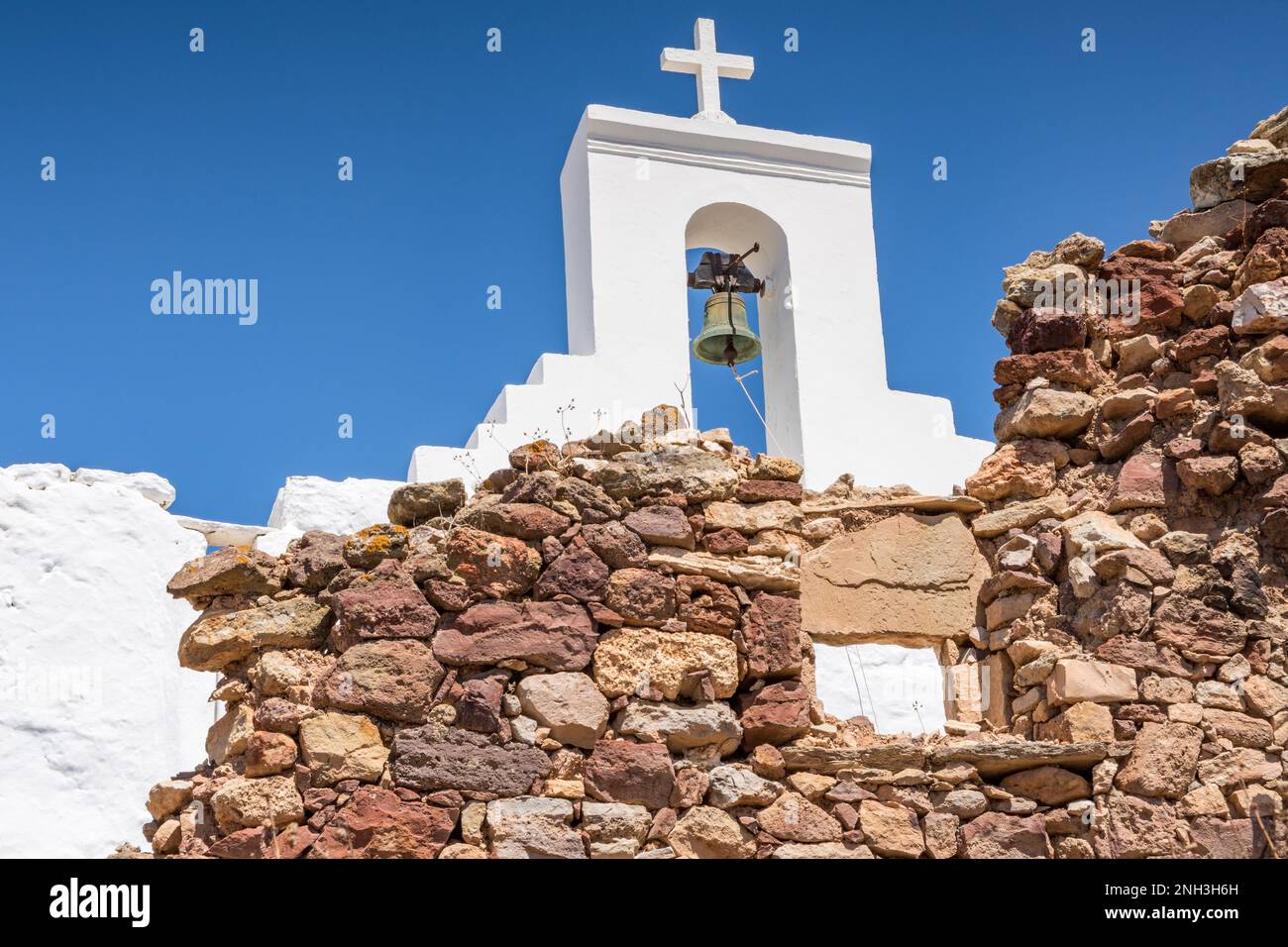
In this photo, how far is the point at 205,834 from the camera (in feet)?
17.5

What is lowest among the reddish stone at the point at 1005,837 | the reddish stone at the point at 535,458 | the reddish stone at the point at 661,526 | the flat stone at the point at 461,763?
the reddish stone at the point at 1005,837

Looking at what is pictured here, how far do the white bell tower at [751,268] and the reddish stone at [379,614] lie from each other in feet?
11.0

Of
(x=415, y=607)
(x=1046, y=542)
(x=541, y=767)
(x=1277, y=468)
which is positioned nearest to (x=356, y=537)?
(x=415, y=607)

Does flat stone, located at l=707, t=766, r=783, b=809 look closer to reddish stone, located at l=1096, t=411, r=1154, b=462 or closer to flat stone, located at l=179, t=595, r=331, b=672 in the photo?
flat stone, located at l=179, t=595, r=331, b=672

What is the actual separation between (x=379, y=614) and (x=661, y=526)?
1022 millimetres

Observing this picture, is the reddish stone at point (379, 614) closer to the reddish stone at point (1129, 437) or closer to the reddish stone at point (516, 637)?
the reddish stone at point (516, 637)

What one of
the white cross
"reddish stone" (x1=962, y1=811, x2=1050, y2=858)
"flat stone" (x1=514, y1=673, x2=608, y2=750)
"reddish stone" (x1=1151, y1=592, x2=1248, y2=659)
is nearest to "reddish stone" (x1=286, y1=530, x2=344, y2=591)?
"flat stone" (x1=514, y1=673, x2=608, y2=750)

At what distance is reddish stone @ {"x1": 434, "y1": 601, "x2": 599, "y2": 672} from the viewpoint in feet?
17.9

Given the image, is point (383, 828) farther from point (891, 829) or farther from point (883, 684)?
point (883, 684)

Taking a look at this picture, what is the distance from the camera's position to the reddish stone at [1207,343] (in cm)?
645

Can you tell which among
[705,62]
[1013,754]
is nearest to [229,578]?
[1013,754]

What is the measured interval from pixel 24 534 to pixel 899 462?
5.35m

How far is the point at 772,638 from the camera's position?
5680 mm

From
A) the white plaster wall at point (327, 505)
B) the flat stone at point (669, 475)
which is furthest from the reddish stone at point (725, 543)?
the white plaster wall at point (327, 505)
